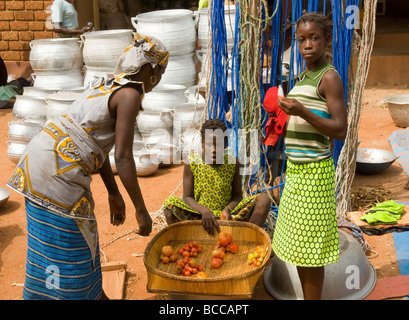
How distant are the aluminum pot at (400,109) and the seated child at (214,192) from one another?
3.65 m

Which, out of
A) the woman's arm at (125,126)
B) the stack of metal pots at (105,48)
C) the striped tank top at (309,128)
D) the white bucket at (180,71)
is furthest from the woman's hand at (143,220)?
the white bucket at (180,71)

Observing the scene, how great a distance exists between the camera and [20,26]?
8445 millimetres

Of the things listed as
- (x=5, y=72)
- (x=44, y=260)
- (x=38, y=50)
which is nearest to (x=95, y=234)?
(x=44, y=260)

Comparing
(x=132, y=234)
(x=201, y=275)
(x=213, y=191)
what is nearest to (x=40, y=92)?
(x=132, y=234)

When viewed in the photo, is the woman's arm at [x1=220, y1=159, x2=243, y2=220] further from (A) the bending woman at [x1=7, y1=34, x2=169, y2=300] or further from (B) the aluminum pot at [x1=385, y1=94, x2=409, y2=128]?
(B) the aluminum pot at [x1=385, y1=94, x2=409, y2=128]

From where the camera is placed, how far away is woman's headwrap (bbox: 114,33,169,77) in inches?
90.6

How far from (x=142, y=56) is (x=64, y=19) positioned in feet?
18.0

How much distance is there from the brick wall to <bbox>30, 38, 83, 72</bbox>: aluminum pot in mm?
2074

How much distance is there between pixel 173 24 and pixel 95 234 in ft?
12.9

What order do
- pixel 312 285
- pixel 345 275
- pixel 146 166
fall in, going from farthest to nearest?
1. pixel 146 166
2. pixel 345 275
3. pixel 312 285

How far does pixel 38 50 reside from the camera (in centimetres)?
633

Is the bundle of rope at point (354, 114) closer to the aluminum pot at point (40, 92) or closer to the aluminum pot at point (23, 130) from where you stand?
the aluminum pot at point (23, 130)
